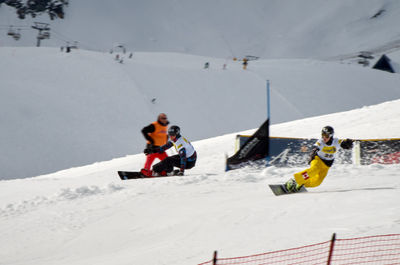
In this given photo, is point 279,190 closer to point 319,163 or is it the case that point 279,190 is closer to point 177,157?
point 319,163

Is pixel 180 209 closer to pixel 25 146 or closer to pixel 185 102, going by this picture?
pixel 25 146

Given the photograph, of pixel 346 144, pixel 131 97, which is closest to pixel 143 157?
pixel 346 144

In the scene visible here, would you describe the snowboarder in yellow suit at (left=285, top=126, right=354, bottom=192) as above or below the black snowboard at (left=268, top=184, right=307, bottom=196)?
above

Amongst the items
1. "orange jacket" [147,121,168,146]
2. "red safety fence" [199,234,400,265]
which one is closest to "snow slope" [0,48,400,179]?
"orange jacket" [147,121,168,146]

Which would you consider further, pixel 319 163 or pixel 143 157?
pixel 143 157

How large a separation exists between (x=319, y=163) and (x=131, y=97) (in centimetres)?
2064

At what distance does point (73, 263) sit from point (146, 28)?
7062 centimetres

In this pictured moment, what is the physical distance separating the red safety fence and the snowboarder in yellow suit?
2.39 m

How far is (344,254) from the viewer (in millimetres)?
3920

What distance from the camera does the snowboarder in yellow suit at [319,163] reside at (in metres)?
6.60

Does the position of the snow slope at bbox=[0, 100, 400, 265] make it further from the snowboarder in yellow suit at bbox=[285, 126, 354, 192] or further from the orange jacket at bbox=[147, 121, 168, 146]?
the orange jacket at bbox=[147, 121, 168, 146]

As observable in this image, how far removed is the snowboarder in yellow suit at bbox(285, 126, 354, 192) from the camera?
6.60 meters

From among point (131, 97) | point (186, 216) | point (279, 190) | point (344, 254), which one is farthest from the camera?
point (131, 97)

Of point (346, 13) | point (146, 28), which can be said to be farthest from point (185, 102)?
point (346, 13)
